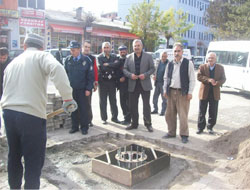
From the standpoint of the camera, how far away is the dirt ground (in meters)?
4.03

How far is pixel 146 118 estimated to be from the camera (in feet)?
21.3

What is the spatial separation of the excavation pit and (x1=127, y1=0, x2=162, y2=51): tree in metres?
31.5

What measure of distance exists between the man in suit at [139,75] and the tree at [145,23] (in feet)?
96.6

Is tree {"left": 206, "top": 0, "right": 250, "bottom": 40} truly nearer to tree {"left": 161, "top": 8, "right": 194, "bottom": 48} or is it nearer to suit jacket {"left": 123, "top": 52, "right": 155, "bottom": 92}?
tree {"left": 161, "top": 8, "right": 194, "bottom": 48}

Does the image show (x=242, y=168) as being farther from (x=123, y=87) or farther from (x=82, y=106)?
(x=123, y=87)

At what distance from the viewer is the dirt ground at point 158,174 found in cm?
403

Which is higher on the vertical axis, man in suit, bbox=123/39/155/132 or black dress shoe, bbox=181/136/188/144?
man in suit, bbox=123/39/155/132

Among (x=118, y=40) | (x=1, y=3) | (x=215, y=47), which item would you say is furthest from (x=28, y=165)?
(x=118, y=40)

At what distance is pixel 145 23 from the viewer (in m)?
35.2

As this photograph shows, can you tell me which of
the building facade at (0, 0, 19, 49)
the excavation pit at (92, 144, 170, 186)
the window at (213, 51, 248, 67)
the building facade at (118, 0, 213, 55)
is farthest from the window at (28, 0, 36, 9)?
the building facade at (118, 0, 213, 55)

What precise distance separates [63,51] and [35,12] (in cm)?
823

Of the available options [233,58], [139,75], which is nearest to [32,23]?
[233,58]

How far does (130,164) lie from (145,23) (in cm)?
3249

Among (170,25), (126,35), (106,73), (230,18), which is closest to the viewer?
(106,73)
